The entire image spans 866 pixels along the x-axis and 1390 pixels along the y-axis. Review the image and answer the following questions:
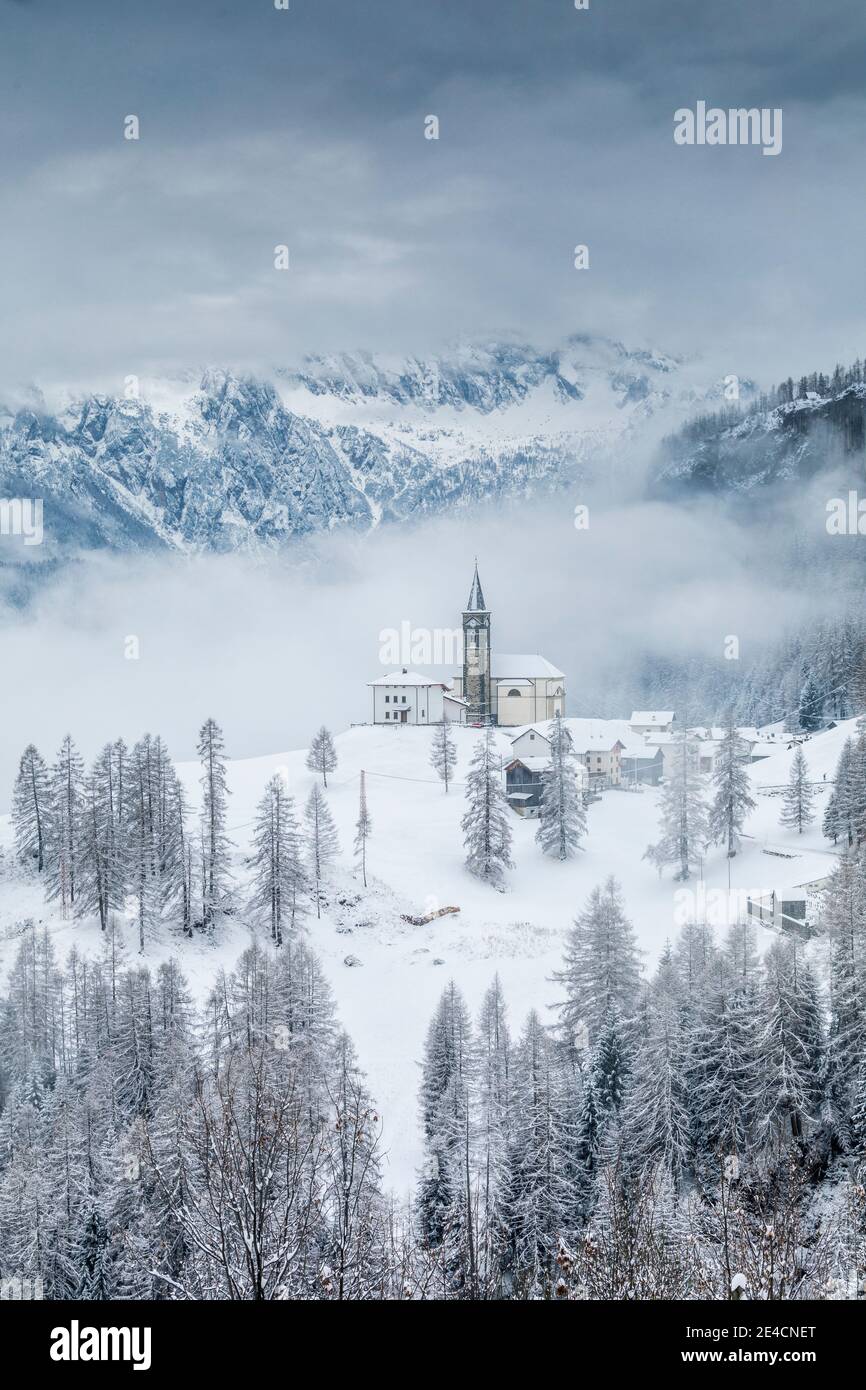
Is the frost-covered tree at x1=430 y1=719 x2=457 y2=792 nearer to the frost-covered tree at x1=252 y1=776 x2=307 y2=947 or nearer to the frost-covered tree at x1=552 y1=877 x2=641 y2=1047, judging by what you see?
the frost-covered tree at x1=252 y1=776 x2=307 y2=947

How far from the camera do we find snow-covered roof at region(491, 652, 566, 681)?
2798 inches

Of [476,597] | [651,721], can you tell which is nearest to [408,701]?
[651,721]

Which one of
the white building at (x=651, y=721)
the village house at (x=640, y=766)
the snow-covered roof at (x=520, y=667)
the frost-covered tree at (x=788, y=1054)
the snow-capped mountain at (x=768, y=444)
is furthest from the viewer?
the snow-capped mountain at (x=768, y=444)

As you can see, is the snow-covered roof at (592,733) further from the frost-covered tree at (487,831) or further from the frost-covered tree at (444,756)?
the frost-covered tree at (487,831)

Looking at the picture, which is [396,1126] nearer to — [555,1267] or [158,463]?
[555,1267]

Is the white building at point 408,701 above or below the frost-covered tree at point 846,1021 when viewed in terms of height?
above

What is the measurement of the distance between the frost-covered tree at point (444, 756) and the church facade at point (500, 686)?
16161 millimetres

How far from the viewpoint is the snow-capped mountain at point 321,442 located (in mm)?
65062

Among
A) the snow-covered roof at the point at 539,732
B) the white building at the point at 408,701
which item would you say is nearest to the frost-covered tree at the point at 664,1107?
the snow-covered roof at the point at 539,732

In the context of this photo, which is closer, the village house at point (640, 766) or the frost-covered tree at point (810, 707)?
the village house at point (640, 766)

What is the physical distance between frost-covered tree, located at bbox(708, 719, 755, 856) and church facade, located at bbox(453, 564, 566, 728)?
2831 cm

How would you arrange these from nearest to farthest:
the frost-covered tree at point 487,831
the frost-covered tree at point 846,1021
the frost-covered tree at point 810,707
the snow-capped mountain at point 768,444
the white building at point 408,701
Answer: the frost-covered tree at point 846,1021
the frost-covered tree at point 487,831
the white building at point 408,701
the frost-covered tree at point 810,707
the snow-capped mountain at point 768,444

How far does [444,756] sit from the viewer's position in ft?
165
